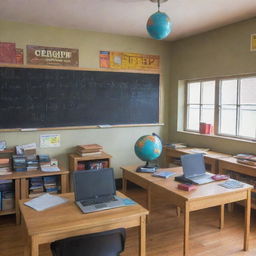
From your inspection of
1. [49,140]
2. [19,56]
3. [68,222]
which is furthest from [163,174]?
[19,56]

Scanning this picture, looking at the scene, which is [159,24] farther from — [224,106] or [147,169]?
[224,106]

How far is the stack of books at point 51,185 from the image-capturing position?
4.07m

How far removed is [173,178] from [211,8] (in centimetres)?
212

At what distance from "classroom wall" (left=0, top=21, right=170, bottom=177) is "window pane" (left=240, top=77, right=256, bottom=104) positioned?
1551 mm

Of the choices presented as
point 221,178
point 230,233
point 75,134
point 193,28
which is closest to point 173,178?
point 221,178

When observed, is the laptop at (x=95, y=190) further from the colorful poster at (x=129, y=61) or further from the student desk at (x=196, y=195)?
the colorful poster at (x=129, y=61)

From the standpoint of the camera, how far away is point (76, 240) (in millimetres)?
1740

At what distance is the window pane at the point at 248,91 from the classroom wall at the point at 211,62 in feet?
0.67

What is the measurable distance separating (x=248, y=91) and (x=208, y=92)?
81 centimetres

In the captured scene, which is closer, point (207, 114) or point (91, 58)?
Answer: point (91, 58)

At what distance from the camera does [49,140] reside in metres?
4.52

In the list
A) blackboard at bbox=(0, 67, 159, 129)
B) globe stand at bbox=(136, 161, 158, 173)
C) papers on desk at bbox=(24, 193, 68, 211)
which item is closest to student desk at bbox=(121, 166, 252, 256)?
globe stand at bbox=(136, 161, 158, 173)

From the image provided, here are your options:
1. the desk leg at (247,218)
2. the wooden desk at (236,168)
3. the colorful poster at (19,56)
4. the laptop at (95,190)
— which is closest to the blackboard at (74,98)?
the colorful poster at (19,56)

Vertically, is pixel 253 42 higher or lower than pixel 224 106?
higher
